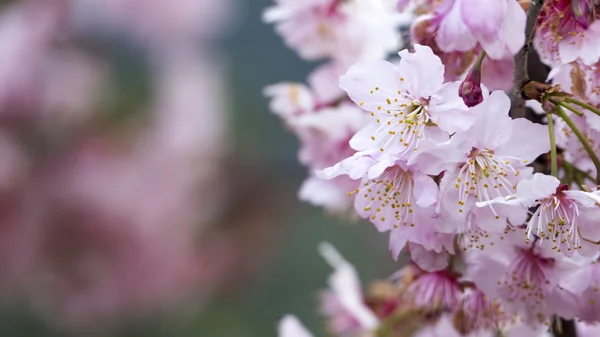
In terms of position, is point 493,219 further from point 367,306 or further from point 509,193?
point 367,306

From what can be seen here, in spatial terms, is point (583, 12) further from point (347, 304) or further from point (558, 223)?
point (347, 304)

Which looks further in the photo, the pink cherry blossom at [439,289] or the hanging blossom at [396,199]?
the pink cherry blossom at [439,289]

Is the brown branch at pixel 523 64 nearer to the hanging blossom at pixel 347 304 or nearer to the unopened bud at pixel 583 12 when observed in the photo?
the unopened bud at pixel 583 12

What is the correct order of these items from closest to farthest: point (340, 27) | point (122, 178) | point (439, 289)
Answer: point (439, 289), point (340, 27), point (122, 178)

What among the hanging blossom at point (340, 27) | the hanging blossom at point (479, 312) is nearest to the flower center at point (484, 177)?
the hanging blossom at point (479, 312)

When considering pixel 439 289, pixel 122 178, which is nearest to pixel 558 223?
pixel 439 289

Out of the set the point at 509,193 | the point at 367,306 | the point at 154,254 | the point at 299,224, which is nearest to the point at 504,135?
the point at 509,193

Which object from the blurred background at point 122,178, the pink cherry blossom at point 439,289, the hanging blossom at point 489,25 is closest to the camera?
the hanging blossom at point 489,25
